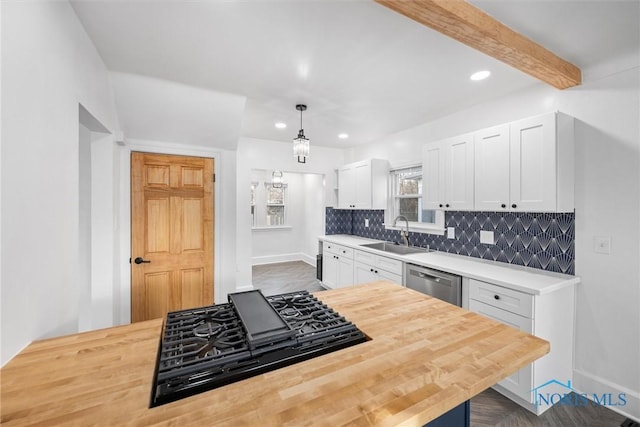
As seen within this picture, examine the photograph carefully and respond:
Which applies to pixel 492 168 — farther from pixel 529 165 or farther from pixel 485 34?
pixel 485 34

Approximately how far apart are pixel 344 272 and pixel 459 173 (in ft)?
7.15

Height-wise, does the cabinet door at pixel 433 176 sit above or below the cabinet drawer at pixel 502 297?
above

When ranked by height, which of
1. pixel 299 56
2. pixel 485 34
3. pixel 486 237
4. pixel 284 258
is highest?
pixel 299 56

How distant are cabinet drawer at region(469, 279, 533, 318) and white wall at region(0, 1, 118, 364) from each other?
275 centimetres

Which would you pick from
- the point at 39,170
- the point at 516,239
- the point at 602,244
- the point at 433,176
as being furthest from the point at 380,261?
the point at 39,170

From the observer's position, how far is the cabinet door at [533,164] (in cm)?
207

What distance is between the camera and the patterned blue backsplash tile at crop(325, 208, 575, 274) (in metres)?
2.25

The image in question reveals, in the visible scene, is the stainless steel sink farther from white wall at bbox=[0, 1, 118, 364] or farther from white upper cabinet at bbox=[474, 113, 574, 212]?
white wall at bbox=[0, 1, 118, 364]

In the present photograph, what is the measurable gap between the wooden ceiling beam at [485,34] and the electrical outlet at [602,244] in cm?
123

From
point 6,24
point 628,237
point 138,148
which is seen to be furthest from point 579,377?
point 138,148

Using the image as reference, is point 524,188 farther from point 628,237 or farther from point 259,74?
point 259,74

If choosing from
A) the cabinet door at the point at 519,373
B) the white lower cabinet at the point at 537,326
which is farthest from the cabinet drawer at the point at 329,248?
the cabinet door at the point at 519,373

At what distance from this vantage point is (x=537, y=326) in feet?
6.24

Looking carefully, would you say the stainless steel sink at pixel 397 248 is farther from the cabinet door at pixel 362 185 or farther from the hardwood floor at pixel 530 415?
the hardwood floor at pixel 530 415
